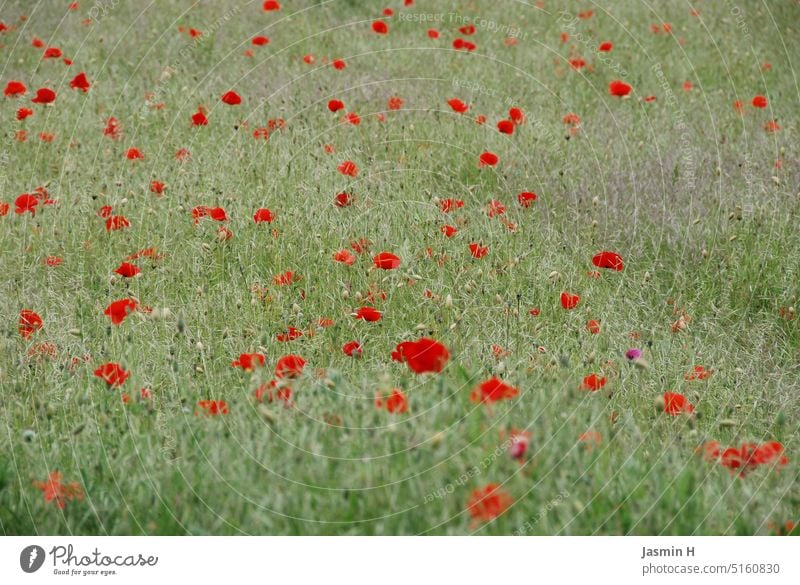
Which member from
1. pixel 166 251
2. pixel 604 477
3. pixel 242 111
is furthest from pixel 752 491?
pixel 242 111

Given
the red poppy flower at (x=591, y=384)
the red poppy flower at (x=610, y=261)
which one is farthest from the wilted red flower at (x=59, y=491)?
the red poppy flower at (x=610, y=261)

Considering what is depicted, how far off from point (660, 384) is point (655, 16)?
17.0 ft

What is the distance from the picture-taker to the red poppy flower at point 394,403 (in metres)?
2.03

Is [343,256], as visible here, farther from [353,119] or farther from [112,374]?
[353,119]

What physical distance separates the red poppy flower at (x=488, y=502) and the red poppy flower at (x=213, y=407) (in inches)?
27.2

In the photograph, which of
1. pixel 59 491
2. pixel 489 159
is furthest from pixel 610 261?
pixel 59 491

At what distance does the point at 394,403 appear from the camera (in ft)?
6.75

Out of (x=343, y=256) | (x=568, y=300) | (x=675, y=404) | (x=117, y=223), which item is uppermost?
(x=117, y=223)

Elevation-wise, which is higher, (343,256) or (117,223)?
(117,223)

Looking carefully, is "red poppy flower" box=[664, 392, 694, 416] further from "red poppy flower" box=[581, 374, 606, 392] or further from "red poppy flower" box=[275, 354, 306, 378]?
"red poppy flower" box=[275, 354, 306, 378]

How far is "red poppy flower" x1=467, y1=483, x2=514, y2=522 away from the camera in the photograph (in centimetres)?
184
